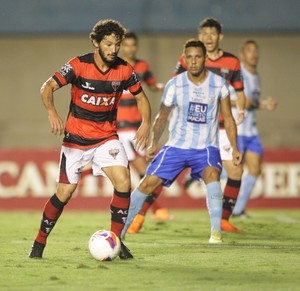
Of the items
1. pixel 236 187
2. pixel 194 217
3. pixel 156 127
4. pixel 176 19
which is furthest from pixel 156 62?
pixel 156 127

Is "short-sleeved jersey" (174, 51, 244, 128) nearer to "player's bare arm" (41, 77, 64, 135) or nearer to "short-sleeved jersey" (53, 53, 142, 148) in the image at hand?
"short-sleeved jersey" (53, 53, 142, 148)

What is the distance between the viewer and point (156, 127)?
30.8ft

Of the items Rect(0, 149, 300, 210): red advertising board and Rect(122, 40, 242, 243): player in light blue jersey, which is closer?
Rect(122, 40, 242, 243): player in light blue jersey

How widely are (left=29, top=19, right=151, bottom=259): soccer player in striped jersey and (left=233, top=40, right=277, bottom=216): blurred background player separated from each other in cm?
424

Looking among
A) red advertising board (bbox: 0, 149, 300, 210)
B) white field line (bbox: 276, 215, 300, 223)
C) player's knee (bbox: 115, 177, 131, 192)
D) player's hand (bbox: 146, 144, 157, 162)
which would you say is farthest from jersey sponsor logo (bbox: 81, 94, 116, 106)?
red advertising board (bbox: 0, 149, 300, 210)

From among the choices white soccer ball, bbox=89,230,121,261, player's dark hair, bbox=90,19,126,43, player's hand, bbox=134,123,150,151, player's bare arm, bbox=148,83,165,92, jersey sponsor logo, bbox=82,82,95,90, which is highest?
player's dark hair, bbox=90,19,126,43

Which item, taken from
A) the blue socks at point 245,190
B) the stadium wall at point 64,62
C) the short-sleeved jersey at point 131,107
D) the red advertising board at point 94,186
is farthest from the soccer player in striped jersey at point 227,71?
the stadium wall at point 64,62

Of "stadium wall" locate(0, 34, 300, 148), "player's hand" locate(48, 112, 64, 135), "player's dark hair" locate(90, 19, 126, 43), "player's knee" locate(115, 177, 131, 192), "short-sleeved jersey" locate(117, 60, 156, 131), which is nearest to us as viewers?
"player's hand" locate(48, 112, 64, 135)

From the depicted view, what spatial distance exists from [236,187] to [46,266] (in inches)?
137

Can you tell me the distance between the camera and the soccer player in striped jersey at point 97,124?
8000 mm

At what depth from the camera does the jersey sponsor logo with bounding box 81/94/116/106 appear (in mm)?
8148

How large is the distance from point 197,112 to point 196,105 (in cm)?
7

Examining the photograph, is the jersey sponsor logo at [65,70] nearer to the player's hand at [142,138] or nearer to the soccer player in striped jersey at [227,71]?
the player's hand at [142,138]

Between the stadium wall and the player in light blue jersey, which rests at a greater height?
the stadium wall
